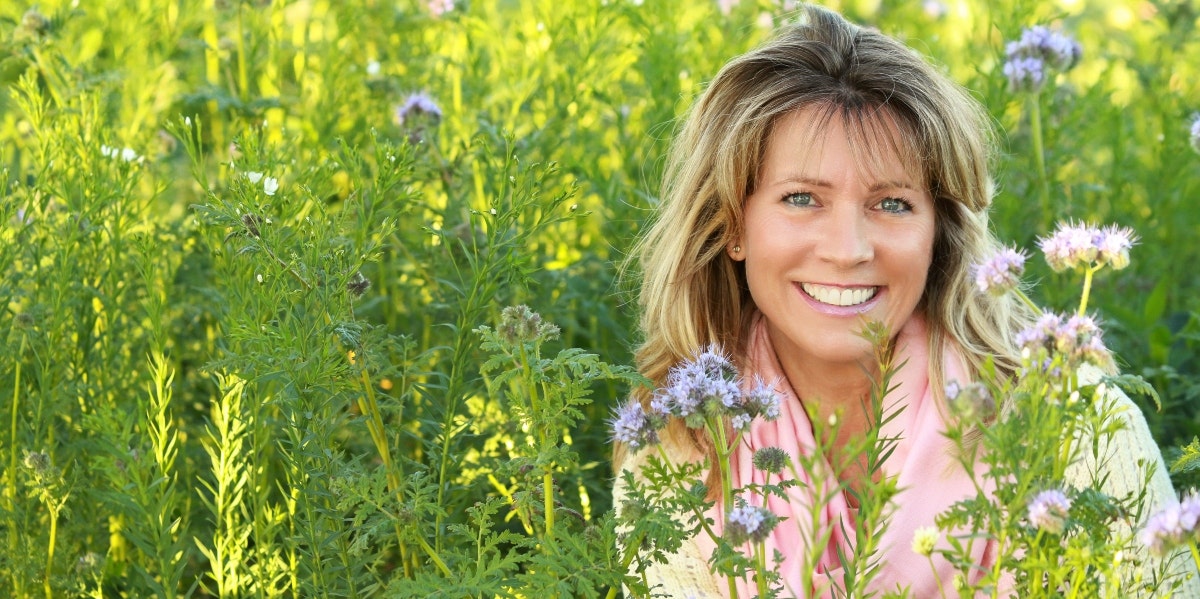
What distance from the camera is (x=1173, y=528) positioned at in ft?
5.24

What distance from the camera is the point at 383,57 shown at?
4316mm

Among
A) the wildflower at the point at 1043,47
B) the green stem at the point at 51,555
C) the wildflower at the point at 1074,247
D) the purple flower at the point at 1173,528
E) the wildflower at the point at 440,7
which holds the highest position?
the wildflower at the point at 1043,47

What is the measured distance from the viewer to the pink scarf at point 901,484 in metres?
2.54

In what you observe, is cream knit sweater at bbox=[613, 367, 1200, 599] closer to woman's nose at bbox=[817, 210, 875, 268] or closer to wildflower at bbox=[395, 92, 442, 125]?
woman's nose at bbox=[817, 210, 875, 268]

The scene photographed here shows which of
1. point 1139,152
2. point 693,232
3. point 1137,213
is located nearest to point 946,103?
point 693,232

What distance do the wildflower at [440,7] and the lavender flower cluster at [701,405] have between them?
7.52 ft

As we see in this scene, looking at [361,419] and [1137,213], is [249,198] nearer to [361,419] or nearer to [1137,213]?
[361,419]

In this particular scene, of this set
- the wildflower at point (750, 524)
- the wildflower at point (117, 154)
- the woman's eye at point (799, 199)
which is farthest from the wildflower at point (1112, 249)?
the wildflower at point (117, 154)

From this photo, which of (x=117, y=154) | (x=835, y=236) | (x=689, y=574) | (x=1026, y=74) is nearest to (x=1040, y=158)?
→ (x=1026, y=74)

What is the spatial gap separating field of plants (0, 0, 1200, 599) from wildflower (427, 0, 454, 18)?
11mm

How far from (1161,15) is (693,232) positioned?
6.97ft

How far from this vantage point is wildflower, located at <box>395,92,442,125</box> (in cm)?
336

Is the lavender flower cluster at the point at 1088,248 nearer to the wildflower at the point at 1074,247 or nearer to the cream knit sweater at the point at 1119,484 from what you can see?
the wildflower at the point at 1074,247

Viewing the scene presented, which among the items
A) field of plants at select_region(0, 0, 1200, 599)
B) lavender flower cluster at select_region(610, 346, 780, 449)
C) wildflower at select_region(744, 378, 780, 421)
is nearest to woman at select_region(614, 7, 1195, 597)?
field of plants at select_region(0, 0, 1200, 599)
